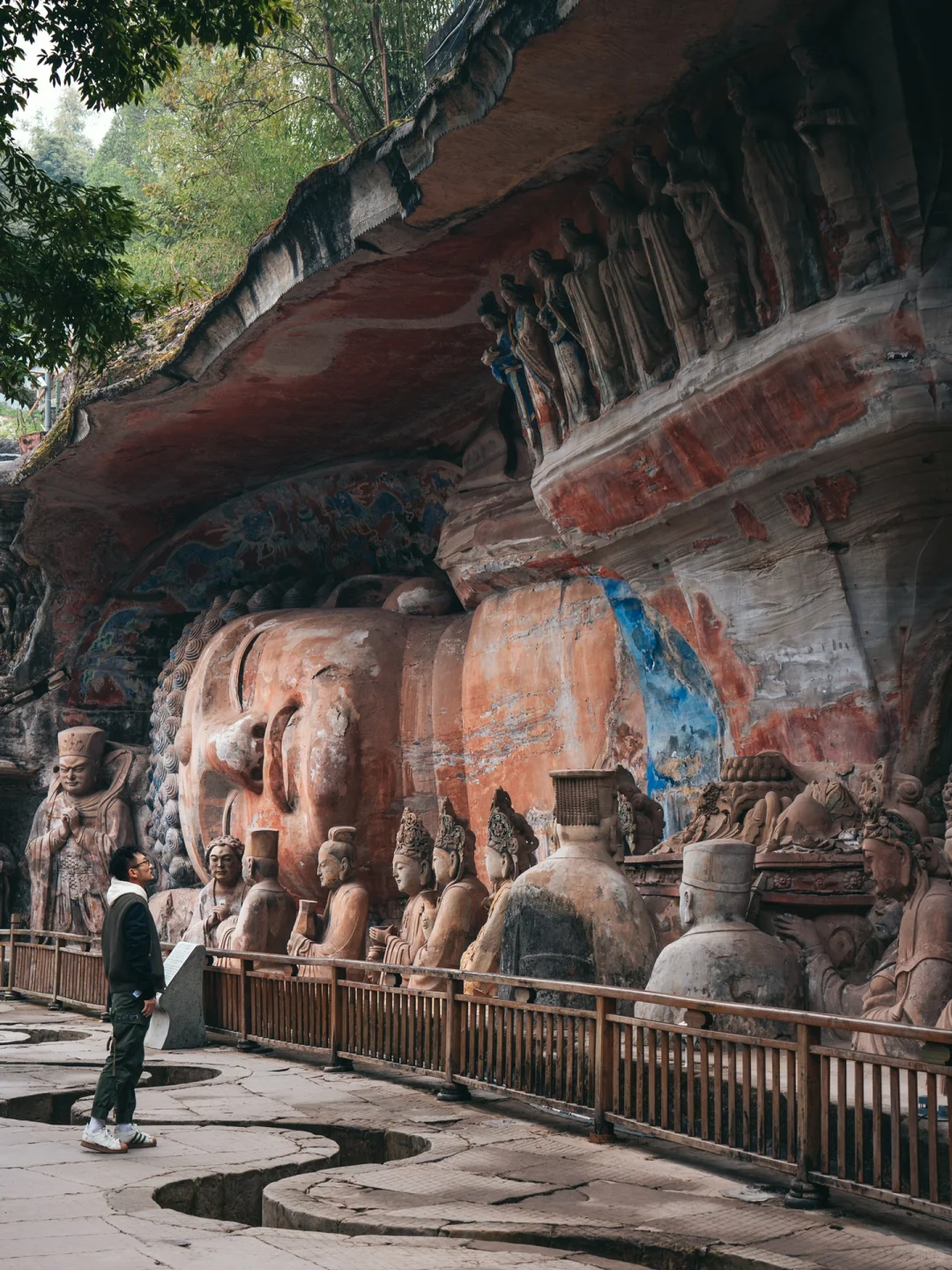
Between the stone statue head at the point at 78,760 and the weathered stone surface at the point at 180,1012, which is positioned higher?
the stone statue head at the point at 78,760

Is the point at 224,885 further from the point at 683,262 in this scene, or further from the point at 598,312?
the point at 683,262

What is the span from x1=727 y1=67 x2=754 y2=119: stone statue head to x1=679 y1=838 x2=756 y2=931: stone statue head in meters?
3.69

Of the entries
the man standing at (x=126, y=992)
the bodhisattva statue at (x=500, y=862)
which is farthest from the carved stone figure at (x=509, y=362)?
the man standing at (x=126, y=992)

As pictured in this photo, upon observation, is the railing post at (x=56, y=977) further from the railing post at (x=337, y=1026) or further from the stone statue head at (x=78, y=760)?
the stone statue head at (x=78, y=760)

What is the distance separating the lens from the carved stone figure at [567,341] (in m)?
9.11

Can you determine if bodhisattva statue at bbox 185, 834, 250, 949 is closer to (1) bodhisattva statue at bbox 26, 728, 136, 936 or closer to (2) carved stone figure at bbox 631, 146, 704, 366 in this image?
(1) bodhisattva statue at bbox 26, 728, 136, 936

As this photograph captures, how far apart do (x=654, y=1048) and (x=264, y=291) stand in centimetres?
691

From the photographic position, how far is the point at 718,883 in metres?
6.30

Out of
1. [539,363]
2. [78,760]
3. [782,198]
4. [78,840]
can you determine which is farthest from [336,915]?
[782,198]

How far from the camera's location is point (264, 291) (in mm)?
10320

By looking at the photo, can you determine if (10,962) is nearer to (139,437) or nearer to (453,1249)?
(139,437)

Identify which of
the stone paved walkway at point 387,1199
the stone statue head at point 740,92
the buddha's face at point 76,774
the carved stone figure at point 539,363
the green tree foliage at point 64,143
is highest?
the green tree foliage at point 64,143

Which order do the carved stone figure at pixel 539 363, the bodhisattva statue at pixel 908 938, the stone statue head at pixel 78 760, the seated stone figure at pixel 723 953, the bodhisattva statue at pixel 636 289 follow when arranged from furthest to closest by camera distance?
the stone statue head at pixel 78 760 < the carved stone figure at pixel 539 363 < the bodhisattva statue at pixel 636 289 < the seated stone figure at pixel 723 953 < the bodhisattva statue at pixel 908 938

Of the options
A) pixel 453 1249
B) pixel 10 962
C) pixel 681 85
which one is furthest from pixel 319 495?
pixel 453 1249
